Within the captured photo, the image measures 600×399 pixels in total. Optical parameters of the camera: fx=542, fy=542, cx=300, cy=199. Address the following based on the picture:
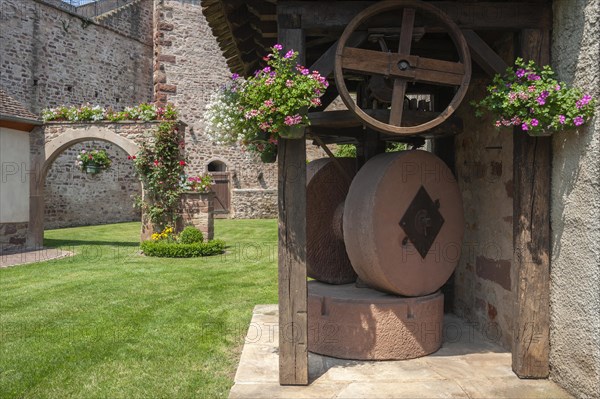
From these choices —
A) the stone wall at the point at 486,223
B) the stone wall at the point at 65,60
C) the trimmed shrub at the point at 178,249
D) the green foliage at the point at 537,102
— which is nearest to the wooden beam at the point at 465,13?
the green foliage at the point at 537,102

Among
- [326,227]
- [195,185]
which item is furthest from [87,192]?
[326,227]

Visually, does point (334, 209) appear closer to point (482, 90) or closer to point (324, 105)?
point (324, 105)

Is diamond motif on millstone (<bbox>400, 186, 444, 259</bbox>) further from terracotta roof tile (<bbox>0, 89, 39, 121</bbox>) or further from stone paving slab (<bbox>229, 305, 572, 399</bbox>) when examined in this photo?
terracotta roof tile (<bbox>0, 89, 39, 121</bbox>)

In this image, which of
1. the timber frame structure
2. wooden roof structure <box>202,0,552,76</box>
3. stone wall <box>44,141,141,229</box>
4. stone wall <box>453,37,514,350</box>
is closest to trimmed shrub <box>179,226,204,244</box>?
stone wall <box>453,37,514,350</box>

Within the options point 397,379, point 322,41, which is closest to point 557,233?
point 397,379

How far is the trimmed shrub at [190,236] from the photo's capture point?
1120 centimetres

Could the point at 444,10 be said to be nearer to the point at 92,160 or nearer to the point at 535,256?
the point at 535,256

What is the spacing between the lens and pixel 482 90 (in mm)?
4531

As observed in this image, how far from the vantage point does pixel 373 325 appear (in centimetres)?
398

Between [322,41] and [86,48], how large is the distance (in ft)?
57.2

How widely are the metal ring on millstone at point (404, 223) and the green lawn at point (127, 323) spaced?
1.32 metres

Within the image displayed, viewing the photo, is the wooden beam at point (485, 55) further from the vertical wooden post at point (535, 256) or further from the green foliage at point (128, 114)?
the green foliage at point (128, 114)

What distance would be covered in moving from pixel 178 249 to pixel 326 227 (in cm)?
658

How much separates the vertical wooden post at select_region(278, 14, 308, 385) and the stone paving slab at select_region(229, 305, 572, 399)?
6.6 inches
